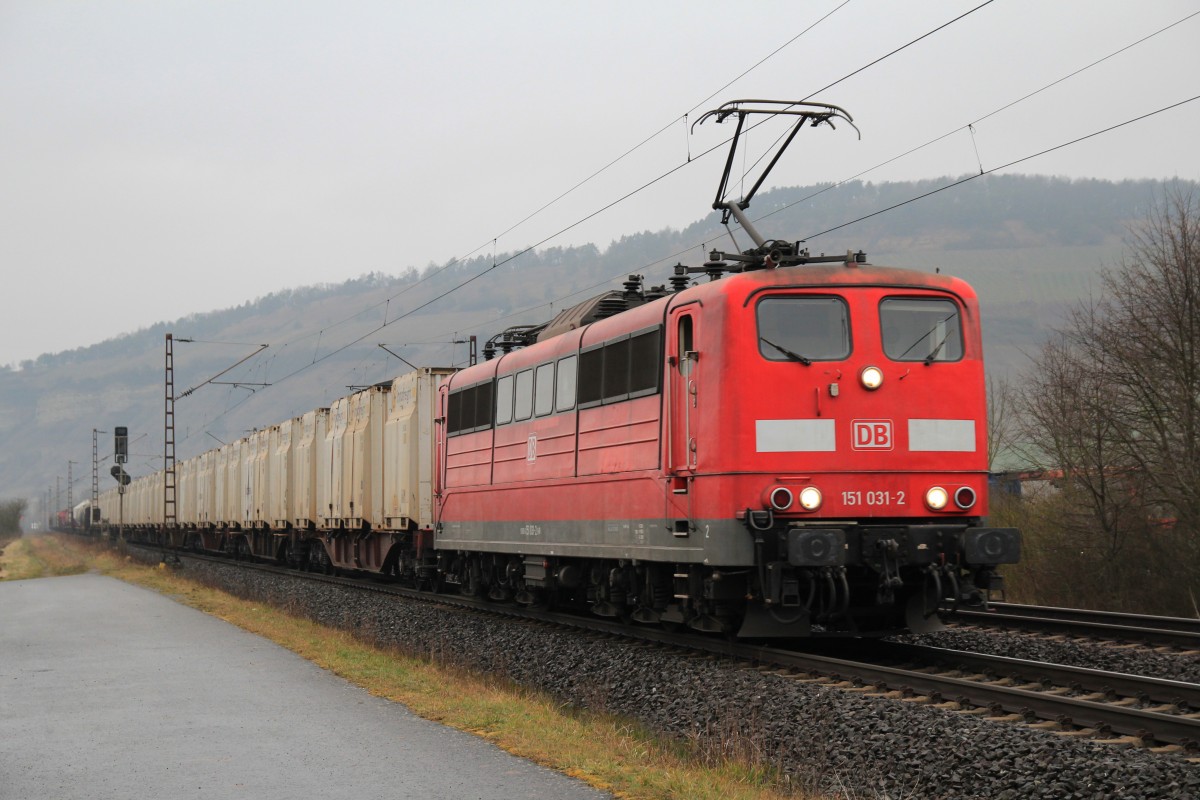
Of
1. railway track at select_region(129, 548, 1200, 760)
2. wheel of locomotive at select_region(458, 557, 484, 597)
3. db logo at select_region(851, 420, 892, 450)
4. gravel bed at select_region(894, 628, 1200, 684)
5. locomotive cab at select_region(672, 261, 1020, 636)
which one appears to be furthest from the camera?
wheel of locomotive at select_region(458, 557, 484, 597)

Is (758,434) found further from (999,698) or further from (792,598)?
(999,698)

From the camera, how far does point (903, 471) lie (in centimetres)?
1202

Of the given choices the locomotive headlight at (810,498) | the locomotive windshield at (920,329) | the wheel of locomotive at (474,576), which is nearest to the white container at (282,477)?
the wheel of locomotive at (474,576)

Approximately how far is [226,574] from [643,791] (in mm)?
26760

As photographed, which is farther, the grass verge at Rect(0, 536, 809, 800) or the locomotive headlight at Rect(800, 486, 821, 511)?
the locomotive headlight at Rect(800, 486, 821, 511)

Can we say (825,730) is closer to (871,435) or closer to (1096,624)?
(871,435)

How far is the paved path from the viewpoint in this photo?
7832 millimetres

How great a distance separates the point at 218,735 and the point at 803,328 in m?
6.30

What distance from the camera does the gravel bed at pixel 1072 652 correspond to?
1136 cm

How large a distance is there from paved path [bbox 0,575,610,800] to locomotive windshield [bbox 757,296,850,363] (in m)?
4.72

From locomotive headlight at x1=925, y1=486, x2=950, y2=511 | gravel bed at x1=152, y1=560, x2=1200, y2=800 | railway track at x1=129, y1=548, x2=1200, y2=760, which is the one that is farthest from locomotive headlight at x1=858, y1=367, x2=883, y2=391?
gravel bed at x1=152, y1=560, x2=1200, y2=800

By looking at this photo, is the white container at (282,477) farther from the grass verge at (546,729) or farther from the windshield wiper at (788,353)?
the windshield wiper at (788,353)

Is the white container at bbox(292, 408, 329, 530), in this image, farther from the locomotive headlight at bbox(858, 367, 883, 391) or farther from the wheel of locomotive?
the locomotive headlight at bbox(858, 367, 883, 391)

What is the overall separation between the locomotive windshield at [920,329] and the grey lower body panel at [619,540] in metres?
2.43
